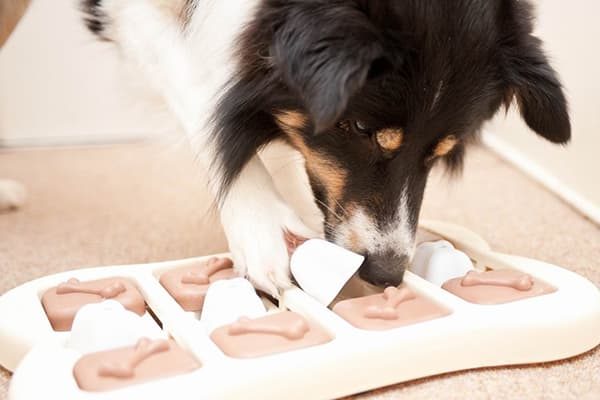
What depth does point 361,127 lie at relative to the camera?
121cm

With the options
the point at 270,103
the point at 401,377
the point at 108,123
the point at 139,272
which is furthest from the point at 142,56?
the point at 108,123

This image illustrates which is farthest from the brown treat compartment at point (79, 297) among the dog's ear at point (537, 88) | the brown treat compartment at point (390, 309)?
the dog's ear at point (537, 88)

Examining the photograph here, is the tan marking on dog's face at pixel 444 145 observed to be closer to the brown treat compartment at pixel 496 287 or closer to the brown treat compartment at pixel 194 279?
the brown treat compartment at pixel 496 287

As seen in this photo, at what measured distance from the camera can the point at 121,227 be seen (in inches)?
76.4

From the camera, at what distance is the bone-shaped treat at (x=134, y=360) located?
2.90ft

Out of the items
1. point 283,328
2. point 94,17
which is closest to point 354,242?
point 283,328

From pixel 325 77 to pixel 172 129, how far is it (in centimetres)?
59

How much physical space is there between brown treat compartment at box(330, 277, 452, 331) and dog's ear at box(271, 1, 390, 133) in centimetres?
29

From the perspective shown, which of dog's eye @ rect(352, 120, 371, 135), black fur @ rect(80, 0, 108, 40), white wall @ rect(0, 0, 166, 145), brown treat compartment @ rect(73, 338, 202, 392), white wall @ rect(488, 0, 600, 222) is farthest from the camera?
white wall @ rect(0, 0, 166, 145)

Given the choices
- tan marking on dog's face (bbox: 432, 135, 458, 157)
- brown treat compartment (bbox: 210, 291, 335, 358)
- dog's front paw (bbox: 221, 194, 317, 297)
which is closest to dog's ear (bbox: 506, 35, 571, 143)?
tan marking on dog's face (bbox: 432, 135, 458, 157)

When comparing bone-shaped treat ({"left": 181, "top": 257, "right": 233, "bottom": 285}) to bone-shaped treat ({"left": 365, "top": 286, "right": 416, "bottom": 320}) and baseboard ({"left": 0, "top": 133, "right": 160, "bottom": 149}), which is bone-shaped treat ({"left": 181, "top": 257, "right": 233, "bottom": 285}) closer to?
bone-shaped treat ({"left": 365, "top": 286, "right": 416, "bottom": 320})

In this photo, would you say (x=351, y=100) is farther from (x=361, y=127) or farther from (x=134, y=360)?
(x=134, y=360)

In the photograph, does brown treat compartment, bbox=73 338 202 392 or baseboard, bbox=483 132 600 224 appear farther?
baseboard, bbox=483 132 600 224

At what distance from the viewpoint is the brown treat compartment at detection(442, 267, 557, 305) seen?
45.0 inches
